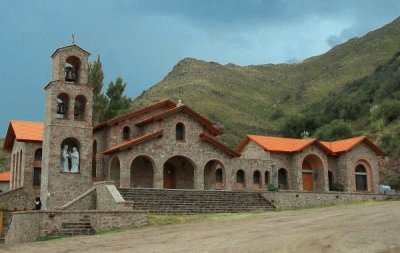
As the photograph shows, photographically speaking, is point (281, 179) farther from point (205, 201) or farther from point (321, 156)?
point (205, 201)

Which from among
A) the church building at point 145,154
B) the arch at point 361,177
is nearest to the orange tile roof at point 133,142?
the church building at point 145,154

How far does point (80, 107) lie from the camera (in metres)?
32.0

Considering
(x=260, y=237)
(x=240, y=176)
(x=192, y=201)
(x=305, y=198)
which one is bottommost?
(x=260, y=237)

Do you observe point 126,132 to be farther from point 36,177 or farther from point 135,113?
point 36,177

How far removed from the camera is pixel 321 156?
41562 mm

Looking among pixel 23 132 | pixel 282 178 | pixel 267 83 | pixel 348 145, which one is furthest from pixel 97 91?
pixel 267 83

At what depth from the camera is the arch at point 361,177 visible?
4266 cm

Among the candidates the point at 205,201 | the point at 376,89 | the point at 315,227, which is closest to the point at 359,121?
the point at 376,89

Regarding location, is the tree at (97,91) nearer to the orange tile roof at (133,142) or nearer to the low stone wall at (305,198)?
the orange tile roof at (133,142)

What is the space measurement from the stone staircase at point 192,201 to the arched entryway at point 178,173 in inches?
195

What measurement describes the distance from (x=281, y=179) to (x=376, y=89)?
39.8 metres

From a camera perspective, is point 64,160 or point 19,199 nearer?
point 64,160

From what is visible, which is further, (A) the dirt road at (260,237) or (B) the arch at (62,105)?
(B) the arch at (62,105)

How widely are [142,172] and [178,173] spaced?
2.73 meters
